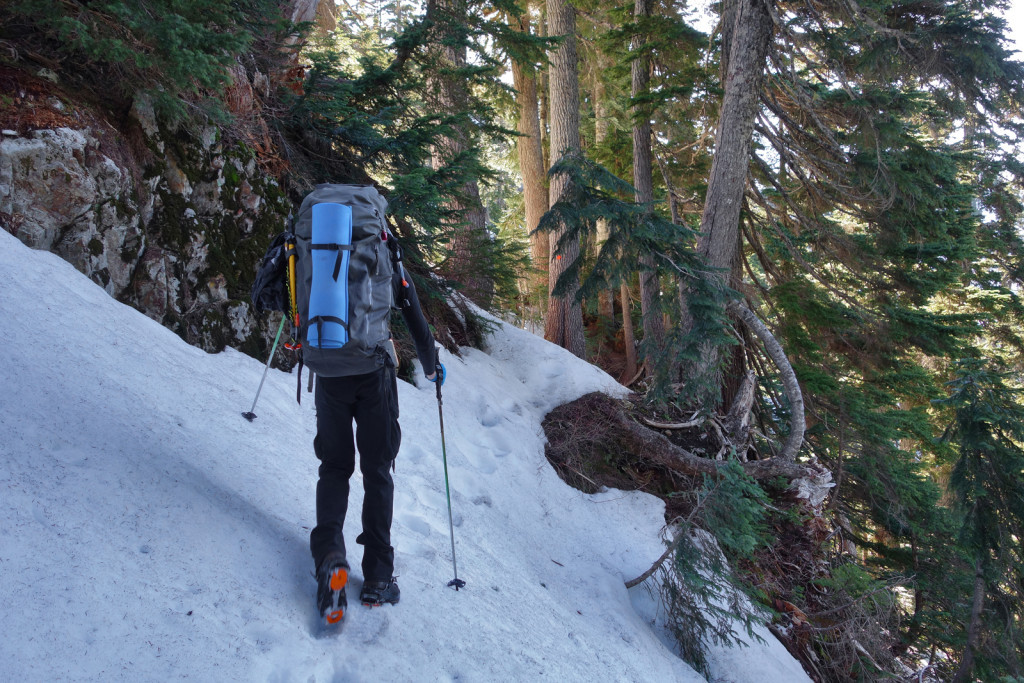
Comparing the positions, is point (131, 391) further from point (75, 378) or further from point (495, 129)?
point (495, 129)

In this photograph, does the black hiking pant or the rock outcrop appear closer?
the black hiking pant

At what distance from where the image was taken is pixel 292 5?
25.9 ft

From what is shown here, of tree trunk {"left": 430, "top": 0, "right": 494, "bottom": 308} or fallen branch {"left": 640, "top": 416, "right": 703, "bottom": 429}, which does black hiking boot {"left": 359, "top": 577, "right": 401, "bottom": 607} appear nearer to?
tree trunk {"left": 430, "top": 0, "right": 494, "bottom": 308}

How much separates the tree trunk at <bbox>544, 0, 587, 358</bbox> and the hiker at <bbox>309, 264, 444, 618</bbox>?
808 centimetres

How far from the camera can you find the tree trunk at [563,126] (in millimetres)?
11391

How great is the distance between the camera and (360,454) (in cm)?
331

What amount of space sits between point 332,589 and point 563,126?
34.9ft

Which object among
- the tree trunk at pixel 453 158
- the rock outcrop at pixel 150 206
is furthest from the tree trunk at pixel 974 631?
the rock outcrop at pixel 150 206

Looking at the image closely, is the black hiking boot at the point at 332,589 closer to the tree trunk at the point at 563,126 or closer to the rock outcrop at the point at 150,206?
the rock outcrop at the point at 150,206

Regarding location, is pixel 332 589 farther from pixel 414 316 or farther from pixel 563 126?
pixel 563 126

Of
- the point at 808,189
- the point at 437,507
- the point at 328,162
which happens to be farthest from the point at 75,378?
the point at 808,189

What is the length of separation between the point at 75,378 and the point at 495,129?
6.55m

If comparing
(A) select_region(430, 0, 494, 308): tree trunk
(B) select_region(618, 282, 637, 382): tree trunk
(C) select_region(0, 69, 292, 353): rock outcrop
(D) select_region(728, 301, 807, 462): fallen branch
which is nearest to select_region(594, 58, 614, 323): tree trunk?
(B) select_region(618, 282, 637, 382): tree trunk

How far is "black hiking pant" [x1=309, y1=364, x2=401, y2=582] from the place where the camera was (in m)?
3.25
